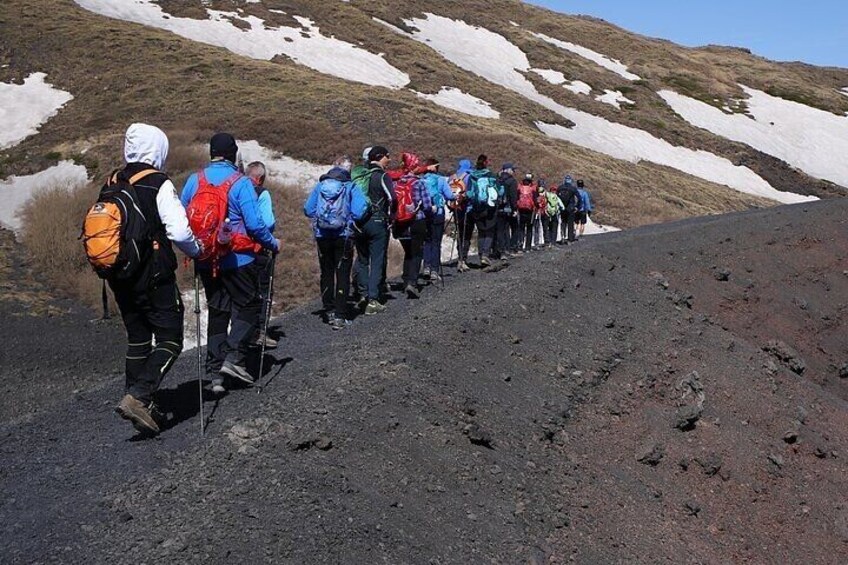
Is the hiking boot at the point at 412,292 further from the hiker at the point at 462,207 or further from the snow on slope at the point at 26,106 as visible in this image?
the snow on slope at the point at 26,106

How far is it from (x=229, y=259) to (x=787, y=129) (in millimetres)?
56305

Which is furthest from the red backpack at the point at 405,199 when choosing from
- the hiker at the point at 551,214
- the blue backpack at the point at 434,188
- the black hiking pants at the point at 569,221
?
the black hiking pants at the point at 569,221

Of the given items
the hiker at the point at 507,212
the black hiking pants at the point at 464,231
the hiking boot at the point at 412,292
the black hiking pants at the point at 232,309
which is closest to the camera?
the black hiking pants at the point at 232,309

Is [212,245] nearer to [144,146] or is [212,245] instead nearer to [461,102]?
[144,146]

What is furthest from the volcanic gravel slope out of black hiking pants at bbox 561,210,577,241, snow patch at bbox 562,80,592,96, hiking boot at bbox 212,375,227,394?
snow patch at bbox 562,80,592,96

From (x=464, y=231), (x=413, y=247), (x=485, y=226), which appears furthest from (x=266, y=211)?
(x=485, y=226)

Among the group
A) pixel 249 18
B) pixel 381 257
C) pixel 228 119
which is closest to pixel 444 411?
pixel 381 257

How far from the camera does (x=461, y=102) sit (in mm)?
44188

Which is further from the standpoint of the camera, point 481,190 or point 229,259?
point 481,190

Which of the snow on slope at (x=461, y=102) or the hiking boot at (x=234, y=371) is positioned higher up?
the hiking boot at (x=234, y=371)

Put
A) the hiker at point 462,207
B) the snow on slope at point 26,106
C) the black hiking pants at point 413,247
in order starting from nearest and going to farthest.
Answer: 1. the black hiking pants at point 413,247
2. the hiker at point 462,207
3. the snow on slope at point 26,106

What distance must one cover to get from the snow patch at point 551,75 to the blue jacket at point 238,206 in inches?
1919

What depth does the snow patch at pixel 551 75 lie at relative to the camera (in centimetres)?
5403

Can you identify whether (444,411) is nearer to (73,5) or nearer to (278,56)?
(278,56)
